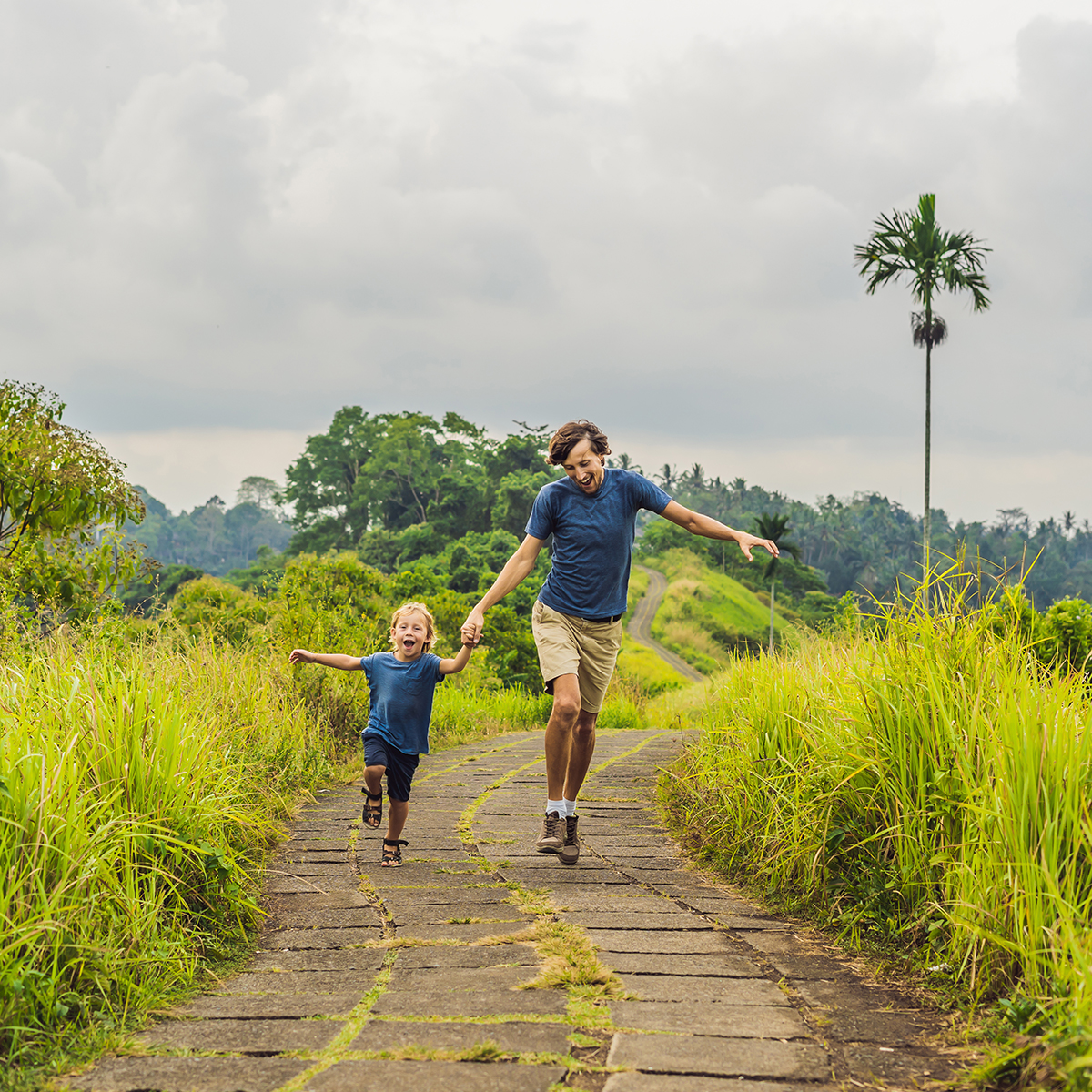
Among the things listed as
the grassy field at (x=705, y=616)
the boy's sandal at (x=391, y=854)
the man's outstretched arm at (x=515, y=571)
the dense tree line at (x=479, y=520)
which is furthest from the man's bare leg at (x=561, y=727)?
the grassy field at (x=705, y=616)

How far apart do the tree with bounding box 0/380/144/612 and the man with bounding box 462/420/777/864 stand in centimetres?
644

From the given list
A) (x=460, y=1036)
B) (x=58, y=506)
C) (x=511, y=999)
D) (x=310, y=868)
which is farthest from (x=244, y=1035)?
(x=58, y=506)

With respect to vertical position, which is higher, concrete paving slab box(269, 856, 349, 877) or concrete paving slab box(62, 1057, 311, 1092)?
concrete paving slab box(62, 1057, 311, 1092)

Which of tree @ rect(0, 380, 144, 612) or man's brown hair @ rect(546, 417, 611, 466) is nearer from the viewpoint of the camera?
man's brown hair @ rect(546, 417, 611, 466)

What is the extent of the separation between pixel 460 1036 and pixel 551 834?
6.02 ft

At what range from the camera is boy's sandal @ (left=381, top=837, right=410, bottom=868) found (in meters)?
4.02

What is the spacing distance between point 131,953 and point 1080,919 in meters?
2.38

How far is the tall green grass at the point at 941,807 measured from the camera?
226cm

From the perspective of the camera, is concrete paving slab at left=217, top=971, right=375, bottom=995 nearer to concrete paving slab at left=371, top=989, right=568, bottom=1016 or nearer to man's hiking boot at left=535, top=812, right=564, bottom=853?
concrete paving slab at left=371, top=989, right=568, bottom=1016

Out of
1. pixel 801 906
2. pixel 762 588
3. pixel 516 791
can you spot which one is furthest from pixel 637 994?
pixel 762 588

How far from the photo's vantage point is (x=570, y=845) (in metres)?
4.12

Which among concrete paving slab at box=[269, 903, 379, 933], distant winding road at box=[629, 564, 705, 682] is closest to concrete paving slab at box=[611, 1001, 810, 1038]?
concrete paving slab at box=[269, 903, 379, 933]

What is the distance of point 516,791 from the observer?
5828 millimetres

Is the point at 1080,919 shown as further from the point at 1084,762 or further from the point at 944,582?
the point at 944,582
